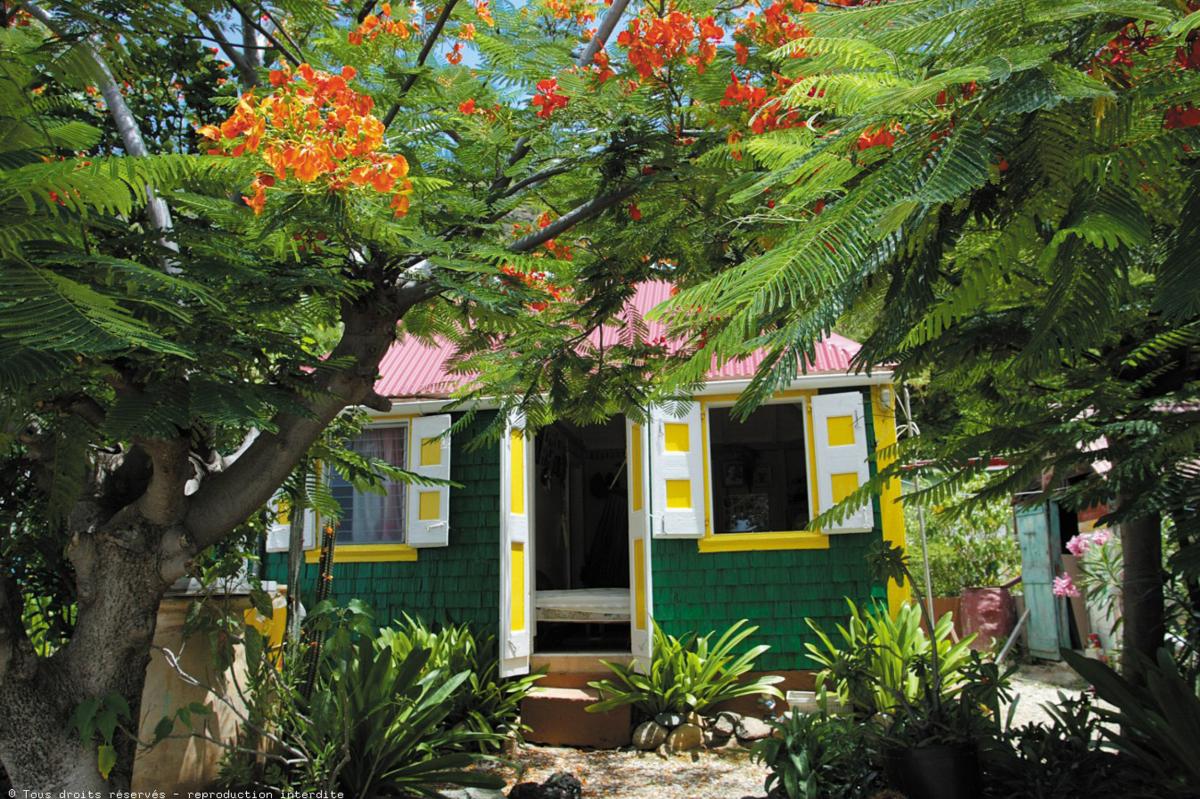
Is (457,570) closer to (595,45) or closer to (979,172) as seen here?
(595,45)

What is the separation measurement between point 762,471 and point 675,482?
144 inches

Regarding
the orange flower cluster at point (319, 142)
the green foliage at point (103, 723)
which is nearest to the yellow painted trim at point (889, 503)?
the orange flower cluster at point (319, 142)

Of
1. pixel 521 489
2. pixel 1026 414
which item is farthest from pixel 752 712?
pixel 1026 414

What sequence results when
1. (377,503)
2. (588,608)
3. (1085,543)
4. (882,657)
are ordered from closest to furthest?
(882,657), (1085,543), (588,608), (377,503)

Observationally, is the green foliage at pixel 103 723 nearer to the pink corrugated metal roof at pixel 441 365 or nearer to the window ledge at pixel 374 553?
the pink corrugated metal roof at pixel 441 365

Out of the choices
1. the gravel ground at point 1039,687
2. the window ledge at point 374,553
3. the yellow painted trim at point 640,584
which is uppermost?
the window ledge at point 374,553

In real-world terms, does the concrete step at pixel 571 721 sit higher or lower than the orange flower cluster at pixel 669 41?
lower

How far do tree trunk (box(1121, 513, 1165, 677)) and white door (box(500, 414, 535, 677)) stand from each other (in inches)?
171

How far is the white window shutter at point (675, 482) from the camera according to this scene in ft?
24.2

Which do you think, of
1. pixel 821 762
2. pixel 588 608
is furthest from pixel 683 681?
pixel 821 762

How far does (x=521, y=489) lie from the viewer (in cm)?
765

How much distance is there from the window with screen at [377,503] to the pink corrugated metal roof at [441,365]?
0.44 m

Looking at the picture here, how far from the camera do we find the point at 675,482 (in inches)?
293

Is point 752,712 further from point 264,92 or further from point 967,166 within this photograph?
point 967,166
